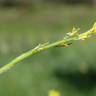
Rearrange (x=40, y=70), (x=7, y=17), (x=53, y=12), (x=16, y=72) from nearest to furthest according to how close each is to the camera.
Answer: (x=16, y=72)
(x=40, y=70)
(x=7, y=17)
(x=53, y=12)

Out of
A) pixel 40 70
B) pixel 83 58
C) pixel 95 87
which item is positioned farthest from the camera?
pixel 83 58

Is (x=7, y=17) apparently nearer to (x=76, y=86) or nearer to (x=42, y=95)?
(x=76, y=86)

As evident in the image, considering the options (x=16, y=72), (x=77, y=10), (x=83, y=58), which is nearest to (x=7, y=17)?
(x=77, y=10)

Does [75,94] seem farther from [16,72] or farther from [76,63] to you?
[76,63]

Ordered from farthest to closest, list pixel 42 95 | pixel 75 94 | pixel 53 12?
1. pixel 53 12
2. pixel 75 94
3. pixel 42 95

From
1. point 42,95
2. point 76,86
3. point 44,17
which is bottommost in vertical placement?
point 42,95

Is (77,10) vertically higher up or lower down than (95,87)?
higher up

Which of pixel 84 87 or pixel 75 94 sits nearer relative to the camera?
pixel 75 94

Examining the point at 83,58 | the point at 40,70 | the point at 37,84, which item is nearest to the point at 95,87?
the point at 37,84

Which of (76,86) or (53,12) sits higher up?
(53,12)
